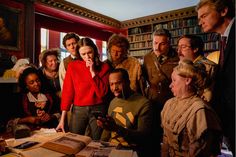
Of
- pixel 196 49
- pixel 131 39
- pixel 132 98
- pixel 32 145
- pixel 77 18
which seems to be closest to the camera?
pixel 32 145

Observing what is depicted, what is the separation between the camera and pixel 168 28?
22.1 ft

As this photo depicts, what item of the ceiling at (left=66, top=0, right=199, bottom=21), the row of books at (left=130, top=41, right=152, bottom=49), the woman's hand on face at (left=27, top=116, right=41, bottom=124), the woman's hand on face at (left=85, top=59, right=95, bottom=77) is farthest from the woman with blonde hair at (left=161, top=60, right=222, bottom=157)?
the row of books at (left=130, top=41, right=152, bottom=49)

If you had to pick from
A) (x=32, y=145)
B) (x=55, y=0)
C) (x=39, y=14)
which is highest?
(x=55, y=0)

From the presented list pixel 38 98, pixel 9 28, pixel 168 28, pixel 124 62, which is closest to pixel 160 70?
pixel 124 62

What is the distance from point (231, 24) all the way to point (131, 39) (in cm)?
628

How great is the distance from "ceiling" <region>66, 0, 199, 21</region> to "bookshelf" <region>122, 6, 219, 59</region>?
0.73ft

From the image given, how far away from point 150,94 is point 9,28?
3696 millimetres


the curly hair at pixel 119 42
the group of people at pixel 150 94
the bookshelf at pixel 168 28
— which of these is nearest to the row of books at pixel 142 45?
the bookshelf at pixel 168 28

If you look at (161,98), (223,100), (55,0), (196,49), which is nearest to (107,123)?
(223,100)

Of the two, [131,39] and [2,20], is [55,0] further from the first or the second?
[131,39]

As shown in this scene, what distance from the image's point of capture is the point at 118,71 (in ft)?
6.07

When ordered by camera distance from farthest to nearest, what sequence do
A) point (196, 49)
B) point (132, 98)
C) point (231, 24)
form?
point (196, 49) → point (132, 98) → point (231, 24)

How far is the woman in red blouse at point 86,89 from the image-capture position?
2000mm

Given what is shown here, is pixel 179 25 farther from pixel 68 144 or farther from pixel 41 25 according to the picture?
pixel 68 144
